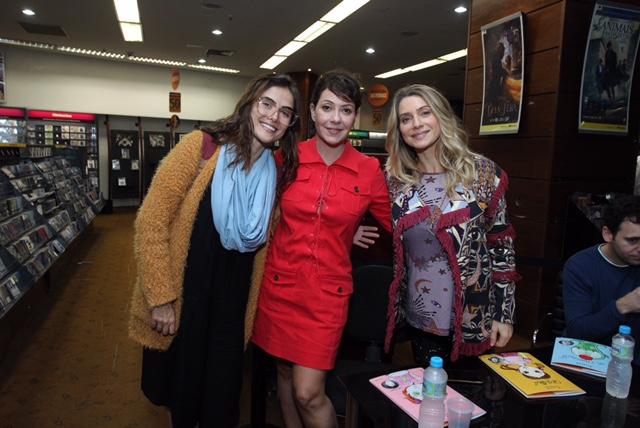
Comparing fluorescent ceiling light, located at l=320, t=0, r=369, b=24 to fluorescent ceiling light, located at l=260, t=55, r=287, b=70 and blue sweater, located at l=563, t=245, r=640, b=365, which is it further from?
blue sweater, located at l=563, t=245, r=640, b=365

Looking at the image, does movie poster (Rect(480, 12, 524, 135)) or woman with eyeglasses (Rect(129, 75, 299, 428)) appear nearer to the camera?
woman with eyeglasses (Rect(129, 75, 299, 428))

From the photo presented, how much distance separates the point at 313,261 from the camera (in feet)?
5.94

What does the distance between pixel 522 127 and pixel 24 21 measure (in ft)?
27.9

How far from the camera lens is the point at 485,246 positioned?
5.84 ft

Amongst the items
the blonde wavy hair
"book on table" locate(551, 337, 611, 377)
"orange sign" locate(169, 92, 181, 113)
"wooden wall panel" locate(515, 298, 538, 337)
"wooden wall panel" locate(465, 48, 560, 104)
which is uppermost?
"orange sign" locate(169, 92, 181, 113)

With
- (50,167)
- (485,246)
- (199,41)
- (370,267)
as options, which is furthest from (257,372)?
(199,41)

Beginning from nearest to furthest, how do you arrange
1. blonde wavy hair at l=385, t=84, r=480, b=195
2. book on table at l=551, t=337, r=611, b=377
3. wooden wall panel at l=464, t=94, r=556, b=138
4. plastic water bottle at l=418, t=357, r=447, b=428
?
plastic water bottle at l=418, t=357, r=447, b=428 → book on table at l=551, t=337, r=611, b=377 → blonde wavy hair at l=385, t=84, r=480, b=195 → wooden wall panel at l=464, t=94, r=556, b=138

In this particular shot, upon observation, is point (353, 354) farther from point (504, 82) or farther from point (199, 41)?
point (199, 41)

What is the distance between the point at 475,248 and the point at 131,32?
8.64 m

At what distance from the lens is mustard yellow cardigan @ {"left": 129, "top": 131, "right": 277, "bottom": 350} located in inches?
63.7

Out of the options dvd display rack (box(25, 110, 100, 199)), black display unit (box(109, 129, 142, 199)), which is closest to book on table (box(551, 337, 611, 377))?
dvd display rack (box(25, 110, 100, 199))

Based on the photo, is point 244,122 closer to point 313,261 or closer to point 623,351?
point 313,261

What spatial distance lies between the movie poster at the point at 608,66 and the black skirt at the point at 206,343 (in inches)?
121

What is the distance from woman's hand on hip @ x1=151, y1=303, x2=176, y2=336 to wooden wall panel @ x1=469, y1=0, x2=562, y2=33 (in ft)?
11.5
